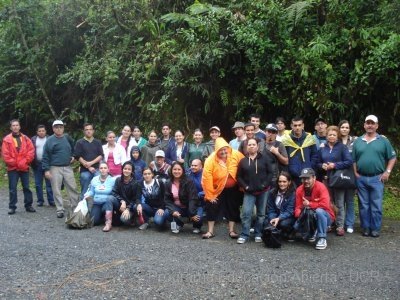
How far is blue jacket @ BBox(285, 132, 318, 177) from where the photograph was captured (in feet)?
25.3

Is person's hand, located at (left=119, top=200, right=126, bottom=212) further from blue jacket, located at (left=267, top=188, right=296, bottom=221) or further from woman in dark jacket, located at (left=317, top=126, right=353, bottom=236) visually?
woman in dark jacket, located at (left=317, top=126, right=353, bottom=236)

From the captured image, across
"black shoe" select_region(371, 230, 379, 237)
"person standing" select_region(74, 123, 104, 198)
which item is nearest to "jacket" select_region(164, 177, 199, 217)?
"person standing" select_region(74, 123, 104, 198)

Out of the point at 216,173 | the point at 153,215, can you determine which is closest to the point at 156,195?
the point at 153,215

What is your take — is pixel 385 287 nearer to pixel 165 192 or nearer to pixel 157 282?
pixel 157 282

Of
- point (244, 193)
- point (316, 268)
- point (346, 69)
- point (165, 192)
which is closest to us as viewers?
point (316, 268)

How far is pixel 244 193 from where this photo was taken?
7266 mm

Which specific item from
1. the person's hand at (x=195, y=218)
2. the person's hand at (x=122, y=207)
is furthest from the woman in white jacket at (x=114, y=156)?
the person's hand at (x=195, y=218)

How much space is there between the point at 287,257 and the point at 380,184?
91.8 inches

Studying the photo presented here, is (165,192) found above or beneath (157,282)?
above

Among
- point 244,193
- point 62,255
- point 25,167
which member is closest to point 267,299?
point 244,193

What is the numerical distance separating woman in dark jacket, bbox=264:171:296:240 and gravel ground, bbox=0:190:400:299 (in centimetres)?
31

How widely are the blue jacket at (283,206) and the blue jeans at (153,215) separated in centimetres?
179

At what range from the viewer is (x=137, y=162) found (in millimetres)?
8891

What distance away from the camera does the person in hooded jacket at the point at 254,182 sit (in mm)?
7066
